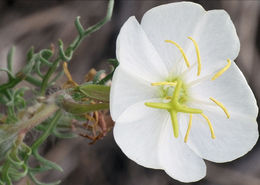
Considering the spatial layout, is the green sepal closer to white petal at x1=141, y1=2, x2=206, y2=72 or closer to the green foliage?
the green foliage

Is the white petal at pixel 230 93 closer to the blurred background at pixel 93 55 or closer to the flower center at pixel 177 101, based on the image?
the flower center at pixel 177 101

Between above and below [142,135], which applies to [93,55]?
below

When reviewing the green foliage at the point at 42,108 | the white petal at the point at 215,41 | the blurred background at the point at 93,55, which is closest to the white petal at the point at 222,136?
the white petal at the point at 215,41

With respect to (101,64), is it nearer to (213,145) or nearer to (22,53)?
(22,53)

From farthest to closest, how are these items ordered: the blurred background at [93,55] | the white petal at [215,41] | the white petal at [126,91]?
1. the blurred background at [93,55]
2. the white petal at [215,41]
3. the white petal at [126,91]

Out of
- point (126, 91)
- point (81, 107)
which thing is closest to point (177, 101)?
point (126, 91)

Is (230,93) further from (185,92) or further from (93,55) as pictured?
(93,55)

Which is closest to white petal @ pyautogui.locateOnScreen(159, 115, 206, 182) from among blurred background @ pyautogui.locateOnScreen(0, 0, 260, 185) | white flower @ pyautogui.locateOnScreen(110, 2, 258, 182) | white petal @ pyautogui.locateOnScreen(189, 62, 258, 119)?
white flower @ pyautogui.locateOnScreen(110, 2, 258, 182)
